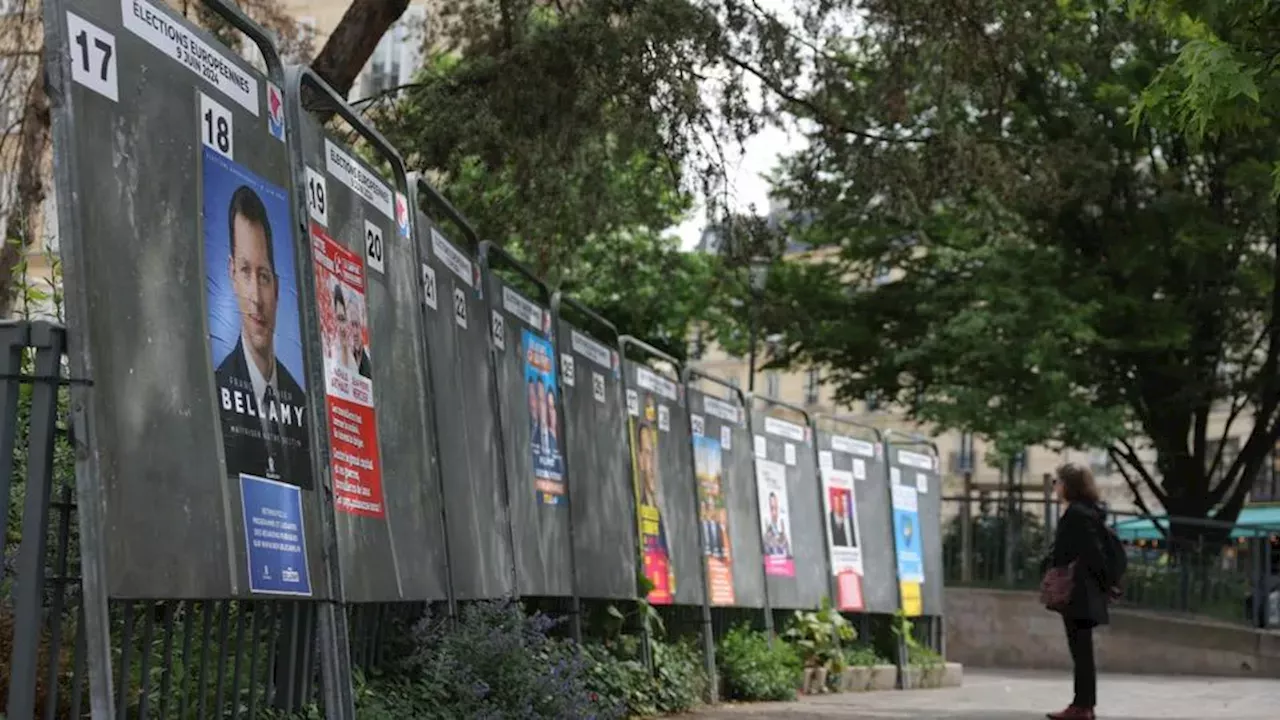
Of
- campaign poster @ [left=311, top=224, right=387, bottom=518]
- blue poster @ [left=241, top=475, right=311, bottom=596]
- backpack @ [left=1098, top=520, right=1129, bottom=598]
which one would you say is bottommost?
backpack @ [left=1098, top=520, right=1129, bottom=598]

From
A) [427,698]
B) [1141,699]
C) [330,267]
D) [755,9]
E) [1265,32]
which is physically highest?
[755,9]

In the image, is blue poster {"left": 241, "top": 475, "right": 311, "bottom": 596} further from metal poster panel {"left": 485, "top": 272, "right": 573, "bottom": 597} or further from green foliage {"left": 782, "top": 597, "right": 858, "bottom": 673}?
green foliage {"left": 782, "top": 597, "right": 858, "bottom": 673}

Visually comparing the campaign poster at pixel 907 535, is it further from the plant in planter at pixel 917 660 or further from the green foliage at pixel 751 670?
the green foliage at pixel 751 670

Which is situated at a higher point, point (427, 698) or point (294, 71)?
point (294, 71)

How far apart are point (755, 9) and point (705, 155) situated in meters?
1.31

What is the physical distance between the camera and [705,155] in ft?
55.9

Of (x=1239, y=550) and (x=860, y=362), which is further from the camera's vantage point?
(x=860, y=362)

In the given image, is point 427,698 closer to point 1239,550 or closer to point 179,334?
point 179,334

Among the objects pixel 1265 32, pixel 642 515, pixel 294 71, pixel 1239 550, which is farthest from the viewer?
pixel 1239 550

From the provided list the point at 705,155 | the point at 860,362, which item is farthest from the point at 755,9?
the point at 860,362

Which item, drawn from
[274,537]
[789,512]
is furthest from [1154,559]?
[274,537]

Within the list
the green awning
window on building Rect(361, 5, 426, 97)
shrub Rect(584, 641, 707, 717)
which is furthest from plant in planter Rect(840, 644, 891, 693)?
window on building Rect(361, 5, 426, 97)

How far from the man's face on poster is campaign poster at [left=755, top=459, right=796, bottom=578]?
9.91m

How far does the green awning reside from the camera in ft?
95.2
